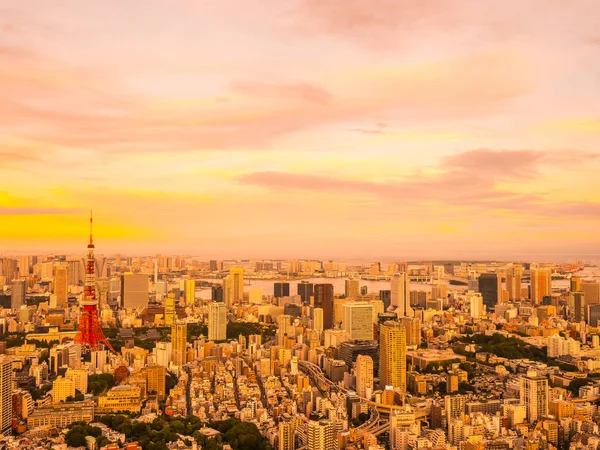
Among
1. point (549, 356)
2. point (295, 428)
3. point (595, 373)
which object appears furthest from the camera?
point (549, 356)

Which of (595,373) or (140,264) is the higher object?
(140,264)

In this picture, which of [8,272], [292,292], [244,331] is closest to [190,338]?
[244,331]

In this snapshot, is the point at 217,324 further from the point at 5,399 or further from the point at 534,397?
the point at 534,397

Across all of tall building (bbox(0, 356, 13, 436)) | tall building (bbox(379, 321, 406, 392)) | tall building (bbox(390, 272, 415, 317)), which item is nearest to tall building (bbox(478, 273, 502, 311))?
tall building (bbox(390, 272, 415, 317))

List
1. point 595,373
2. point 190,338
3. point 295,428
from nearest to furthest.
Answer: point 295,428 < point 595,373 < point 190,338

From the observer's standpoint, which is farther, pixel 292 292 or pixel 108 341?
pixel 292 292

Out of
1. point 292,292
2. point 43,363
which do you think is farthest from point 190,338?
point 292,292

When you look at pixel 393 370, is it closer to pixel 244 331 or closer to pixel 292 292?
pixel 244 331
